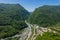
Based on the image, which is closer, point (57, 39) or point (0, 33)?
point (57, 39)

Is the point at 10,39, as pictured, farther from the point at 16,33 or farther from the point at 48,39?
the point at 48,39

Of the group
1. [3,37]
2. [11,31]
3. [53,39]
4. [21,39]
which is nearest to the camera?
[53,39]

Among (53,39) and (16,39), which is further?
(16,39)

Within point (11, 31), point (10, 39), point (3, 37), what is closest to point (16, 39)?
point (10, 39)

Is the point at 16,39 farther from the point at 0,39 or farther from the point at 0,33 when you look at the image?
the point at 0,33

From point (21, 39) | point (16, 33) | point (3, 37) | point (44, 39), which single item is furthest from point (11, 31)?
point (44, 39)

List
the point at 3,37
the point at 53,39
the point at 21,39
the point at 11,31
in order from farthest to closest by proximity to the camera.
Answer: the point at 11,31, the point at 3,37, the point at 21,39, the point at 53,39

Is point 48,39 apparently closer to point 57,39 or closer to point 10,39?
point 57,39
